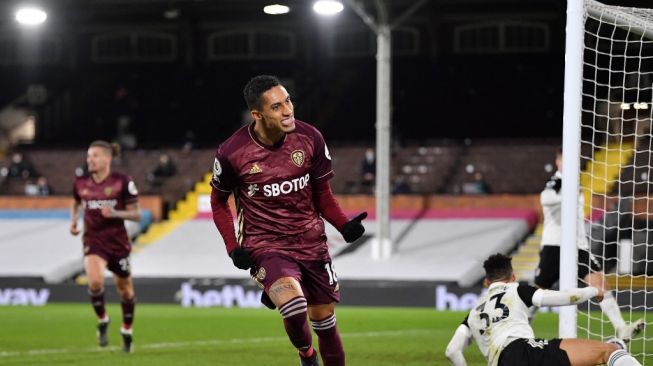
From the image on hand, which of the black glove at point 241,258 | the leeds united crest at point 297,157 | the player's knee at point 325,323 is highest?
the leeds united crest at point 297,157

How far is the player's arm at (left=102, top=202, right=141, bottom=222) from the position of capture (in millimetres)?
11734

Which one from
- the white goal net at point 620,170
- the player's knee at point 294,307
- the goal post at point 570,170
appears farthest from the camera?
the white goal net at point 620,170

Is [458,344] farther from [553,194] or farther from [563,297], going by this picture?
[553,194]

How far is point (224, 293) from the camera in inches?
846

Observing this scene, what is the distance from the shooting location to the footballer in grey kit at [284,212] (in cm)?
744

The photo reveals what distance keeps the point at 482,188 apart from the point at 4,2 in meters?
12.3

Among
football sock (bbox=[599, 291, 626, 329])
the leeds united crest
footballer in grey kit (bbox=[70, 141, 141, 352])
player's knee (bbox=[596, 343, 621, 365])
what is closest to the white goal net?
football sock (bbox=[599, 291, 626, 329])

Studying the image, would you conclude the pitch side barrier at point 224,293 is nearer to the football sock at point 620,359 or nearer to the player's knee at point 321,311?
the player's knee at point 321,311

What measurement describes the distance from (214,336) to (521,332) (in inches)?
309

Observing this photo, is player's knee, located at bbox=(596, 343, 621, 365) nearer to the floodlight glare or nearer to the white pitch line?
the white pitch line

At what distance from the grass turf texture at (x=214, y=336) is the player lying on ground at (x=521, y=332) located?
3.27 m

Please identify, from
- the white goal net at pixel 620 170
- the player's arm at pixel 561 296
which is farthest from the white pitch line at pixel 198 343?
the player's arm at pixel 561 296

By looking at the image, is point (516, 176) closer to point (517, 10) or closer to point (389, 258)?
point (389, 258)

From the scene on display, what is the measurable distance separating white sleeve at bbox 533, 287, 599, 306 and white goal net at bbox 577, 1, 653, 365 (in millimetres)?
2745
